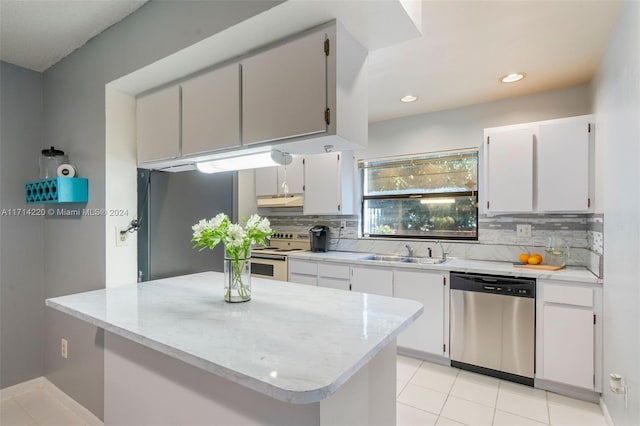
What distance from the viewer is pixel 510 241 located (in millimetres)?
3094

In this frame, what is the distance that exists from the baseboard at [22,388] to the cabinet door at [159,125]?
6.50ft

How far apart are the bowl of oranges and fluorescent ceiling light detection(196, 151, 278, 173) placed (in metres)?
2.44

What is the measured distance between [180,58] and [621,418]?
3094 millimetres

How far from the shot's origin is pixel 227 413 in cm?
119

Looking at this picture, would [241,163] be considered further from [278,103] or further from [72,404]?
[72,404]

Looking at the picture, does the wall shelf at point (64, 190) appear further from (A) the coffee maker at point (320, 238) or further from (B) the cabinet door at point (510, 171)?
(B) the cabinet door at point (510, 171)

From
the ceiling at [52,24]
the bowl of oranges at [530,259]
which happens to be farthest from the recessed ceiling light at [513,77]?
the ceiling at [52,24]

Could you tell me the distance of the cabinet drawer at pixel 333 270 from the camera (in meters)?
3.36

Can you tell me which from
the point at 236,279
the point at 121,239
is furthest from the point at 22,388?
the point at 236,279

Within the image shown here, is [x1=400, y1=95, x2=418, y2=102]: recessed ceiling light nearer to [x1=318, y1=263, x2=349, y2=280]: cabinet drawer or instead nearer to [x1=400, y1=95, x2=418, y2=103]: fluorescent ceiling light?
[x1=400, y1=95, x2=418, y2=103]: fluorescent ceiling light

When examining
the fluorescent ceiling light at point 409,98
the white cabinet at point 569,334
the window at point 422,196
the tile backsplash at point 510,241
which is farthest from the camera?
the window at point 422,196

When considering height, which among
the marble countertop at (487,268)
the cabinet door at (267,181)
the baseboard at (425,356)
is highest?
the cabinet door at (267,181)

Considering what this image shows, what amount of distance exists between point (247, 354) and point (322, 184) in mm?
3005

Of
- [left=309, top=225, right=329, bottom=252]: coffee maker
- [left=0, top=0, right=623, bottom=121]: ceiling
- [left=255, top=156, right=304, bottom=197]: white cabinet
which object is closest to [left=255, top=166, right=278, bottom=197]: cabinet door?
[left=255, top=156, right=304, bottom=197]: white cabinet
